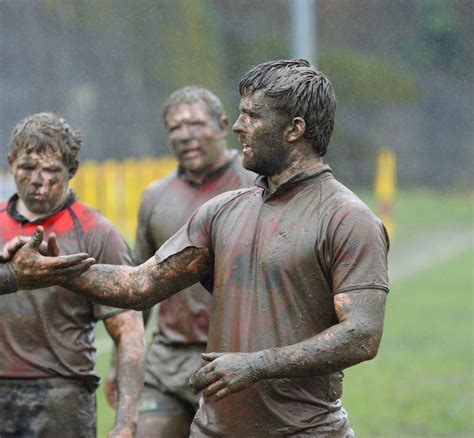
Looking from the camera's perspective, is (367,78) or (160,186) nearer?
(160,186)

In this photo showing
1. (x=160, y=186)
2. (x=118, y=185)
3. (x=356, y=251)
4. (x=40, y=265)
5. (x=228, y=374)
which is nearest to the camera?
(x=228, y=374)

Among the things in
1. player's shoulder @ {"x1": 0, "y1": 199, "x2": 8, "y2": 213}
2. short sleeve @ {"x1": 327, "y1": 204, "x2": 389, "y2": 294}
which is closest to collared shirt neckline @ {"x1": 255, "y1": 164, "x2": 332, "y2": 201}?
short sleeve @ {"x1": 327, "y1": 204, "x2": 389, "y2": 294}

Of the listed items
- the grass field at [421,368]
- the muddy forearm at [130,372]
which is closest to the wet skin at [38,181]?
the muddy forearm at [130,372]

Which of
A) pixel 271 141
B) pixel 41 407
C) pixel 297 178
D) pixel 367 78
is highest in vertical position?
pixel 271 141

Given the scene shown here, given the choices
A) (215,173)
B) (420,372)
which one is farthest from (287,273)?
(420,372)

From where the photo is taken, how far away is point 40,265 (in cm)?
546

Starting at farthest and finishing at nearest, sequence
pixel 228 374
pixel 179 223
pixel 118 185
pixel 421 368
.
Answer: pixel 118 185
pixel 421 368
pixel 179 223
pixel 228 374

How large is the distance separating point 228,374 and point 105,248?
1605mm

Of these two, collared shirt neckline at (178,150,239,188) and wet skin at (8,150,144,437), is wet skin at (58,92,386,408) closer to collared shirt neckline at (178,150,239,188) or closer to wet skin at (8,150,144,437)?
wet skin at (8,150,144,437)

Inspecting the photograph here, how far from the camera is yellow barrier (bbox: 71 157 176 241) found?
2105 cm

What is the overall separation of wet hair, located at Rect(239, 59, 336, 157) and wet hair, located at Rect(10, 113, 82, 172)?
1321 millimetres

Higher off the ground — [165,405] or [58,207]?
[58,207]

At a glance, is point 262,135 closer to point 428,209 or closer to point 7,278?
point 7,278

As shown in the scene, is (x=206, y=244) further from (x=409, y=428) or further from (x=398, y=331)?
(x=398, y=331)
